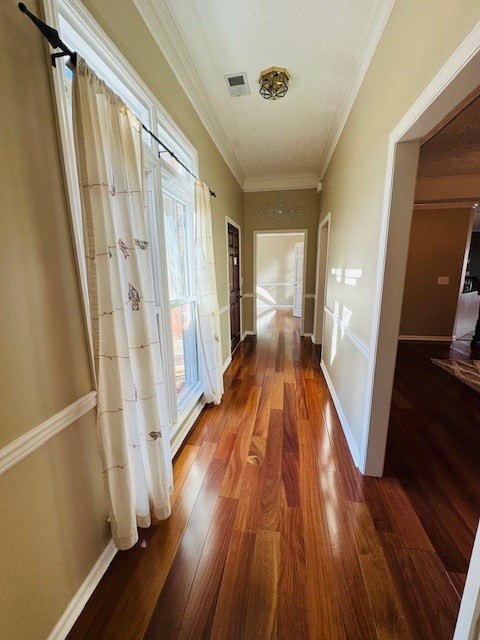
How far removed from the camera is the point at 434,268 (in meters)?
4.43

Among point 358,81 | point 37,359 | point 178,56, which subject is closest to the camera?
point 37,359

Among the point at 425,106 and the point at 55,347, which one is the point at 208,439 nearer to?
the point at 55,347

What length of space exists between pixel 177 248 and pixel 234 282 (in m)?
2.06

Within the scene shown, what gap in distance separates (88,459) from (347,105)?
3159mm

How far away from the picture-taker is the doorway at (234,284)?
3.85 metres

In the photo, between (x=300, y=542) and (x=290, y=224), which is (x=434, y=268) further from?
(x=300, y=542)

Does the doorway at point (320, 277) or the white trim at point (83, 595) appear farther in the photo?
the doorway at point (320, 277)

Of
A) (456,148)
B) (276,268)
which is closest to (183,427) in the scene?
(456,148)

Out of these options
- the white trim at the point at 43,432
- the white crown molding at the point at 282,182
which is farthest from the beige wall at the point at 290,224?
the white trim at the point at 43,432

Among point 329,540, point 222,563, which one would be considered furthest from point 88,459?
point 329,540

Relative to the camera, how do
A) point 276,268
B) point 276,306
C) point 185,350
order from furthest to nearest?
point 276,306
point 276,268
point 185,350

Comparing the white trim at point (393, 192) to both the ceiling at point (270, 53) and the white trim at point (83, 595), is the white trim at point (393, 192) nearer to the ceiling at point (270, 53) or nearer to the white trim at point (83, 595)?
the ceiling at point (270, 53)

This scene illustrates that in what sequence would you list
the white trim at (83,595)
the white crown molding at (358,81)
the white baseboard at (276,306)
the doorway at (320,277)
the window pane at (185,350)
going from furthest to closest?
the white baseboard at (276,306) → the doorway at (320,277) → the window pane at (185,350) → the white crown molding at (358,81) → the white trim at (83,595)

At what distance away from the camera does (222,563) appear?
A: 115 cm
